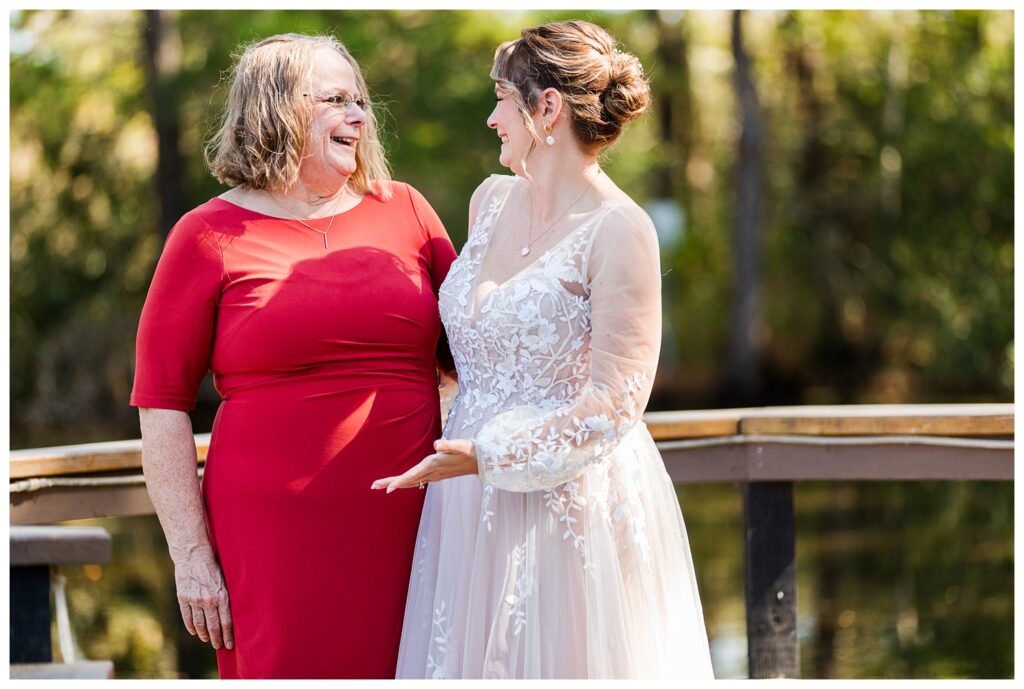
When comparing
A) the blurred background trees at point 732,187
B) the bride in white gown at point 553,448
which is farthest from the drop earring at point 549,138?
the blurred background trees at point 732,187

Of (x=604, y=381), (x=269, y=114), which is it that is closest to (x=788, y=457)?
(x=604, y=381)

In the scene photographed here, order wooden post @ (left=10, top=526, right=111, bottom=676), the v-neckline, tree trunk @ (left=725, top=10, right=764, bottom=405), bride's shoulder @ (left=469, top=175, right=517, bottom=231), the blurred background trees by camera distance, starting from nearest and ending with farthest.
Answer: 1. the v-neckline
2. bride's shoulder @ (left=469, top=175, right=517, bottom=231)
3. wooden post @ (left=10, top=526, right=111, bottom=676)
4. the blurred background trees
5. tree trunk @ (left=725, top=10, right=764, bottom=405)

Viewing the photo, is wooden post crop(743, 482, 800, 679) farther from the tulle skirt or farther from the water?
the water

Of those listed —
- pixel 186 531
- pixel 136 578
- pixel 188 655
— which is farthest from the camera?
pixel 136 578

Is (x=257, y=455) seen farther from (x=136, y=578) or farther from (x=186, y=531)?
(x=136, y=578)

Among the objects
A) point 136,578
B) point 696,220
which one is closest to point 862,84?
point 696,220

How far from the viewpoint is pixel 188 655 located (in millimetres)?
5801

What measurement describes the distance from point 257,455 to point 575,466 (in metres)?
0.63

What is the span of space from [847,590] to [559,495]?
16.1 ft

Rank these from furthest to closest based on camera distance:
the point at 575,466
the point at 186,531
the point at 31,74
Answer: the point at 31,74 < the point at 186,531 < the point at 575,466

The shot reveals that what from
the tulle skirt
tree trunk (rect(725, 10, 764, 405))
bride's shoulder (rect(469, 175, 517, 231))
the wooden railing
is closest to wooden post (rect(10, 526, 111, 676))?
the wooden railing

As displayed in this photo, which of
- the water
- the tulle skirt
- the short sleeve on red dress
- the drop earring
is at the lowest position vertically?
the water

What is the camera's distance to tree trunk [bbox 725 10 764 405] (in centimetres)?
1667

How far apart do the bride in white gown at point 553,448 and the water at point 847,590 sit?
2827 millimetres
